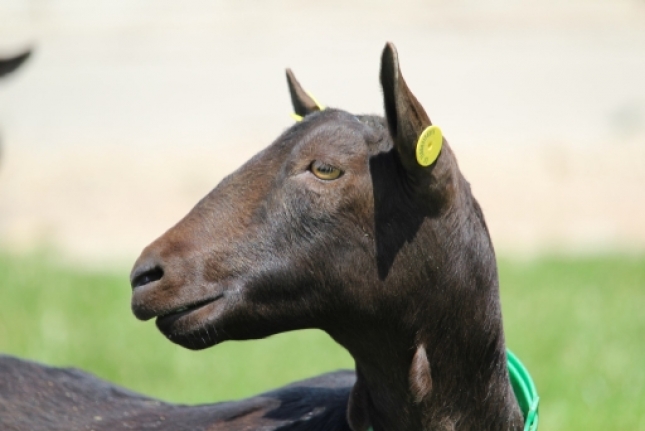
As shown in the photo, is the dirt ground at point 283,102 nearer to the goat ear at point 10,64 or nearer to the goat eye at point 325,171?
the goat ear at point 10,64

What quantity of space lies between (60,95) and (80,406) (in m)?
14.1

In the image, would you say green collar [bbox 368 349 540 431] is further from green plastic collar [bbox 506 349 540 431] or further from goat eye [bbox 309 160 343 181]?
goat eye [bbox 309 160 343 181]

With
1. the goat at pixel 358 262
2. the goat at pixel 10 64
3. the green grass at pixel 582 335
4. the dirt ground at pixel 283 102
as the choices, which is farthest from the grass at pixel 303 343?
the goat at pixel 358 262

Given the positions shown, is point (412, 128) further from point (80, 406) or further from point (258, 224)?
point (80, 406)

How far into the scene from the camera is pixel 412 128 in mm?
3555

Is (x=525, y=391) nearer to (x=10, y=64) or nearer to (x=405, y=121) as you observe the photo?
(x=405, y=121)

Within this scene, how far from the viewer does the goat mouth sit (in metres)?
3.66

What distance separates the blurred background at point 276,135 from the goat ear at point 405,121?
3.15 m

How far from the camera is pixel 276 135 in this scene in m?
7.03

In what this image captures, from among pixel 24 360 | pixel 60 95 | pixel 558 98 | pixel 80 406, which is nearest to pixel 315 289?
pixel 80 406

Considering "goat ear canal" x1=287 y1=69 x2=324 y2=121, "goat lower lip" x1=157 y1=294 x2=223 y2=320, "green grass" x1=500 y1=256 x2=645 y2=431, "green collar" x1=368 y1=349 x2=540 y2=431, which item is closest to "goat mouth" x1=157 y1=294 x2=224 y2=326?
"goat lower lip" x1=157 y1=294 x2=223 y2=320

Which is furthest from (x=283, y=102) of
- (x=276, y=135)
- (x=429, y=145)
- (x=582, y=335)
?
(x=429, y=145)

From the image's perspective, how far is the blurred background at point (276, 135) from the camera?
8.04m

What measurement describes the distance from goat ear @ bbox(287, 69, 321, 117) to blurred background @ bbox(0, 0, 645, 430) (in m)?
2.78
